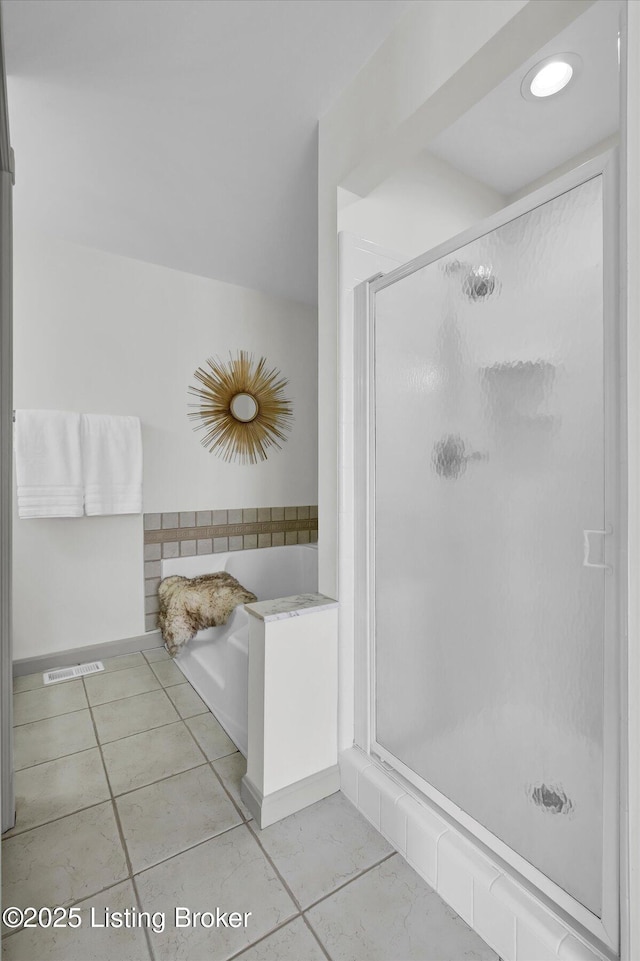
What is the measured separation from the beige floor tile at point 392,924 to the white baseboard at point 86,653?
1.78m

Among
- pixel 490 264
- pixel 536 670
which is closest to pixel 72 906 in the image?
pixel 536 670

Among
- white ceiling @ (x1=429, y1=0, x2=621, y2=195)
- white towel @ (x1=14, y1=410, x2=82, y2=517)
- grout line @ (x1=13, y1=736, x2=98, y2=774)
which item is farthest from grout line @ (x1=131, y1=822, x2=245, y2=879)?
white ceiling @ (x1=429, y1=0, x2=621, y2=195)

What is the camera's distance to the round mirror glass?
2947 mm

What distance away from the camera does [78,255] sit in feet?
7.83

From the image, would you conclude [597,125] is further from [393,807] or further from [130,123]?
[393,807]

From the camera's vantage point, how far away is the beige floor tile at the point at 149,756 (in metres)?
1.52

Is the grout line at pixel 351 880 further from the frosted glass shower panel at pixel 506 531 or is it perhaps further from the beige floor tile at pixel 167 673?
the beige floor tile at pixel 167 673

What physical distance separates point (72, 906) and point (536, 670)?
47.6 inches

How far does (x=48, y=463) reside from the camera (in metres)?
2.24

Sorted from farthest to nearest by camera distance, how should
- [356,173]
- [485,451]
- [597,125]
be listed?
[597,125], [356,173], [485,451]

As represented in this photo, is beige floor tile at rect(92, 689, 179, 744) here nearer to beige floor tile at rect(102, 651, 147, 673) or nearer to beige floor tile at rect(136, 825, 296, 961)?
beige floor tile at rect(102, 651, 147, 673)

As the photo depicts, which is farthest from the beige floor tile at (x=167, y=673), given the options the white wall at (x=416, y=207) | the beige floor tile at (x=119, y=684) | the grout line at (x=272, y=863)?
the white wall at (x=416, y=207)

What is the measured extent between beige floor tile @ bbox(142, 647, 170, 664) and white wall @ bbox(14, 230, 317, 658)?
13cm

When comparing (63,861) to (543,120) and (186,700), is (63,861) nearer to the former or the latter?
(186,700)
